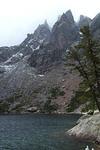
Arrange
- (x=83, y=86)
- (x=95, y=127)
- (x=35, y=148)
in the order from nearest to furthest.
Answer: (x=35, y=148) → (x=95, y=127) → (x=83, y=86)

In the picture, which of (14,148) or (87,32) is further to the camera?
(87,32)

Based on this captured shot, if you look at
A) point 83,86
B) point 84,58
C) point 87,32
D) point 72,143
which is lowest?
point 72,143

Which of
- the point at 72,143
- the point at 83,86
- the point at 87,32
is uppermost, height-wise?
the point at 87,32

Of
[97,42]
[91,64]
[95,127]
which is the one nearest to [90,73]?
[91,64]

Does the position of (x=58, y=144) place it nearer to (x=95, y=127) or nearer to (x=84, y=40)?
(x=95, y=127)

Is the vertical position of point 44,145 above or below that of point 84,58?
below

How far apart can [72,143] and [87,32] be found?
20769 mm

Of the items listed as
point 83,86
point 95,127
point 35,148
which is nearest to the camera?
point 35,148

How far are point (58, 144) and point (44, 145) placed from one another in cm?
244

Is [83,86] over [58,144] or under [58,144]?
over

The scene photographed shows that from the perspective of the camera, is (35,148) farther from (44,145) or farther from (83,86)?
(83,86)

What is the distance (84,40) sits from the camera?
212ft

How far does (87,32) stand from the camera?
64.0 metres

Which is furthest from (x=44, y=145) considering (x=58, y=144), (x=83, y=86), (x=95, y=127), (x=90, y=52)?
(x=90, y=52)
